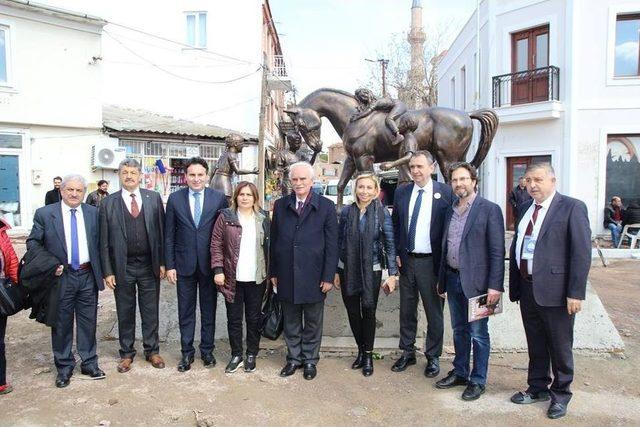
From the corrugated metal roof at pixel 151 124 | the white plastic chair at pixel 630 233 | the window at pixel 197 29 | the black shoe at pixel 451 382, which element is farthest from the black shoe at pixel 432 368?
the window at pixel 197 29

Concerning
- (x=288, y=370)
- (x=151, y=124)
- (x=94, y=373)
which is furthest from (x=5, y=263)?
(x=151, y=124)

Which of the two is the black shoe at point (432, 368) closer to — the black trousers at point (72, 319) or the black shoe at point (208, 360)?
the black shoe at point (208, 360)

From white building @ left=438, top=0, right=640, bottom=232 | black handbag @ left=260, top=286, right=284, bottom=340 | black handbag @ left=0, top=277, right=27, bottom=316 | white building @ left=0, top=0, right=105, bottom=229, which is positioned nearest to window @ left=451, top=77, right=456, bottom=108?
white building @ left=438, top=0, right=640, bottom=232

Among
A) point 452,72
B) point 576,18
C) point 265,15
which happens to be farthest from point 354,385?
point 265,15

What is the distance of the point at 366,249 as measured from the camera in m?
4.26

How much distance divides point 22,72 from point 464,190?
581 inches

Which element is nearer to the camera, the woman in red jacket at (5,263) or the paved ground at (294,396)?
the paved ground at (294,396)

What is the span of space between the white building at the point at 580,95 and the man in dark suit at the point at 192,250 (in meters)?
12.8

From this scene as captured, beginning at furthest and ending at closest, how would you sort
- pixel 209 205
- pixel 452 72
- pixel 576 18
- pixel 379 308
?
pixel 452 72 < pixel 576 18 < pixel 379 308 < pixel 209 205

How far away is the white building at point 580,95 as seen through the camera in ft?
46.4

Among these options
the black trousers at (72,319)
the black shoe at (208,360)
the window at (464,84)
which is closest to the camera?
the black trousers at (72,319)

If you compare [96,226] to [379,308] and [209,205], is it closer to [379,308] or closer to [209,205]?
[209,205]

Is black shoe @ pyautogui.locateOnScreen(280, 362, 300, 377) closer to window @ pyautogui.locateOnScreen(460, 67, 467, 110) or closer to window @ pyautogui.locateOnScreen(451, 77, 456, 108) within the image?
window @ pyautogui.locateOnScreen(460, 67, 467, 110)

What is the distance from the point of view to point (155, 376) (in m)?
4.52
